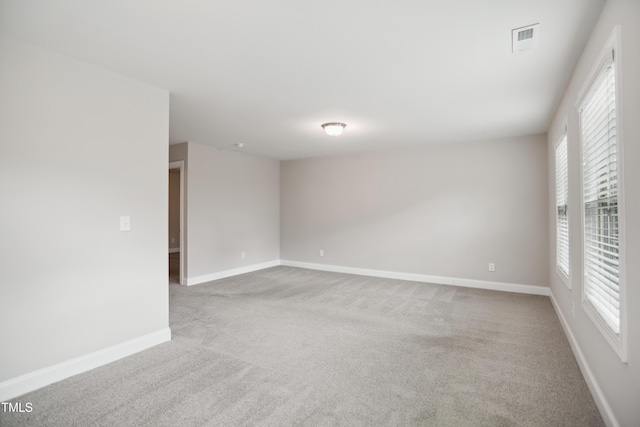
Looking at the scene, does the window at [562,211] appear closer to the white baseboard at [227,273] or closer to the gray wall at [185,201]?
the white baseboard at [227,273]

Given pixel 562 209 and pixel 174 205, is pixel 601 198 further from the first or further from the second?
pixel 174 205

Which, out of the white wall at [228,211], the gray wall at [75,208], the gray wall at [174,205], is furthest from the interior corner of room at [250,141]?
the gray wall at [174,205]

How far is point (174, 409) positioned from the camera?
195 cm

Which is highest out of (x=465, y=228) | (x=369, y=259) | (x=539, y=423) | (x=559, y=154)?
(x=559, y=154)

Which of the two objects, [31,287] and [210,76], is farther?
[210,76]

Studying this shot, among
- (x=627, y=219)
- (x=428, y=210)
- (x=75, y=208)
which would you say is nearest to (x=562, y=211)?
(x=428, y=210)

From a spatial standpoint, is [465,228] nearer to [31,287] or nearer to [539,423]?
[539,423]

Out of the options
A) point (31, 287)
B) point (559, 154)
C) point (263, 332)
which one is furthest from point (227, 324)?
point (559, 154)

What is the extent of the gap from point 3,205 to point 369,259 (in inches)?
202

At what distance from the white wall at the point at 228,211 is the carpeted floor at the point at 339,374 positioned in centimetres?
157

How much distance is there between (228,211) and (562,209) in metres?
5.10

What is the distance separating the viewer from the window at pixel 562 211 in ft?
10.9

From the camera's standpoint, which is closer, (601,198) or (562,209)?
(601,198)

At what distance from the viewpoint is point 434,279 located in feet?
17.8
